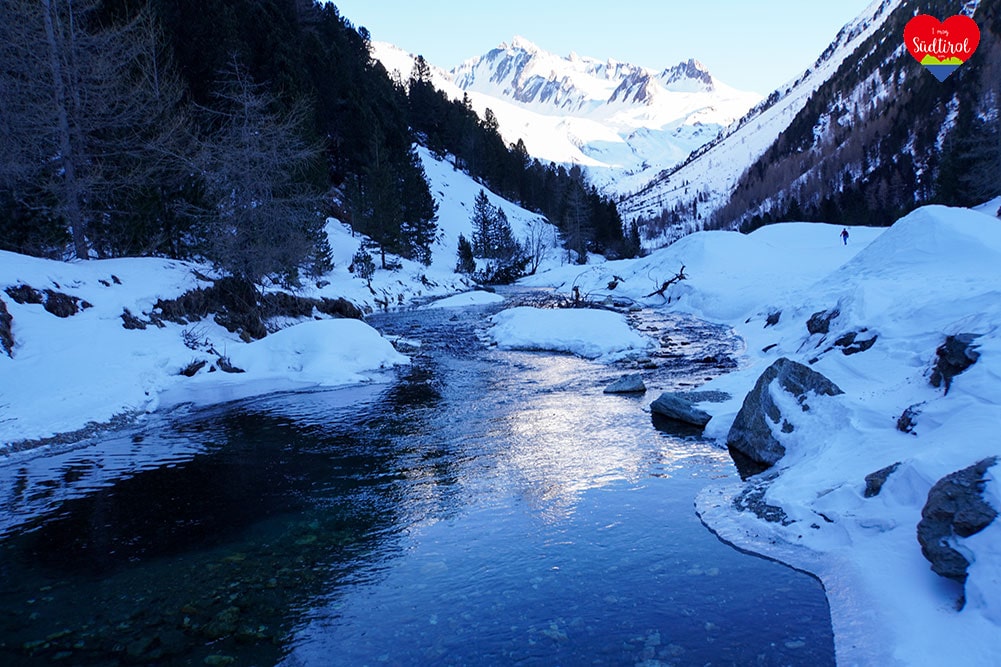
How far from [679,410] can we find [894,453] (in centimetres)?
470

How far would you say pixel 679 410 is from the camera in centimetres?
1116

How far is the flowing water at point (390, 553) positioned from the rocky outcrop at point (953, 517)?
3.58ft

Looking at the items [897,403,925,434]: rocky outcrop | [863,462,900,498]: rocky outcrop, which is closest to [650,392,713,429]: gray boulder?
[897,403,925,434]: rocky outcrop

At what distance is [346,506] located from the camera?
780 cm

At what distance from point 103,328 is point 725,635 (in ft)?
55.9

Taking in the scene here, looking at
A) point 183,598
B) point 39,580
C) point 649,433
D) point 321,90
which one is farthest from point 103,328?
point 321,90

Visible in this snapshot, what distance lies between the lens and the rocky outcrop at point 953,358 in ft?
23.3

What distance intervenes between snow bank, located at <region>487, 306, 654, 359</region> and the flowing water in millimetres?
8407

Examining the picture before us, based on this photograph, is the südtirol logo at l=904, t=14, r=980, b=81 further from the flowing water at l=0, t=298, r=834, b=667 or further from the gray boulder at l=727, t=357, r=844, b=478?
the flowing water at l=0, t=298, r=834, b=667

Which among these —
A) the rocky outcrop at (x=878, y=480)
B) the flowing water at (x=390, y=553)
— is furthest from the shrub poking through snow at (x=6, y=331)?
the rocky outcrop at (x=878, y=480)

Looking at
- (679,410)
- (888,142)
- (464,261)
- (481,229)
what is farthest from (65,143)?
(888,142)

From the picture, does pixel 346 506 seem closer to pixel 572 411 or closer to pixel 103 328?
pixel 572 411

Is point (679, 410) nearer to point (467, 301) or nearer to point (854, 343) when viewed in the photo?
point (854, 343)

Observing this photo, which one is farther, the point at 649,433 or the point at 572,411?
the point at 572,411
